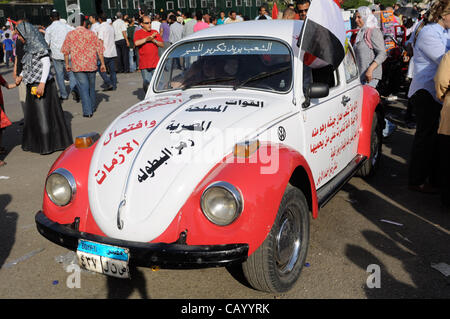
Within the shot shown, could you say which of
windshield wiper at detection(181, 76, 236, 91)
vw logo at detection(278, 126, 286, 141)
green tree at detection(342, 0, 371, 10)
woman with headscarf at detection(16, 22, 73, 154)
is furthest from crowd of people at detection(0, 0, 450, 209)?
green tree at detection(342, 0, 371, 10)

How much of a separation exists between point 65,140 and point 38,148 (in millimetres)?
464

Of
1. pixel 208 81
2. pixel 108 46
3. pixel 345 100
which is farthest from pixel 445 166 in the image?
pixel 108 46

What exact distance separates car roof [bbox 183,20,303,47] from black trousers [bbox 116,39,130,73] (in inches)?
526

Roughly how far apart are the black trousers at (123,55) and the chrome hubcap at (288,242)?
15102mm

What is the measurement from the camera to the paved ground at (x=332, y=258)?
10.7ft

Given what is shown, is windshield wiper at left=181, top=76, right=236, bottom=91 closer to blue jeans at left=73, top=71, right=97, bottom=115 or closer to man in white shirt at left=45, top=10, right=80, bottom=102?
blue jeans at left=73, top=71, right=97, bottom=115

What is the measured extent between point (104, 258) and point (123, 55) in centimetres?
1562

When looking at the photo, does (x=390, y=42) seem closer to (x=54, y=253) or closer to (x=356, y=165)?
(x=356, y=165)

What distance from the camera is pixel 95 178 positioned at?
311cm

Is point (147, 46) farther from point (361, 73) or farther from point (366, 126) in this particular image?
point (366, 126)

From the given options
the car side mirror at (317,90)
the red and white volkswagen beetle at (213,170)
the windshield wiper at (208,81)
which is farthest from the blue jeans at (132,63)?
the car side mirror at (317,90)

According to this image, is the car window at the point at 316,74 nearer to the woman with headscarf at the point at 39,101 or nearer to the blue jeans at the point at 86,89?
the woman with headscarf at the point at 39,101

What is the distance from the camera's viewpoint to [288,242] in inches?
128

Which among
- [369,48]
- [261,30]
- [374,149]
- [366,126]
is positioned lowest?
[374,149]
